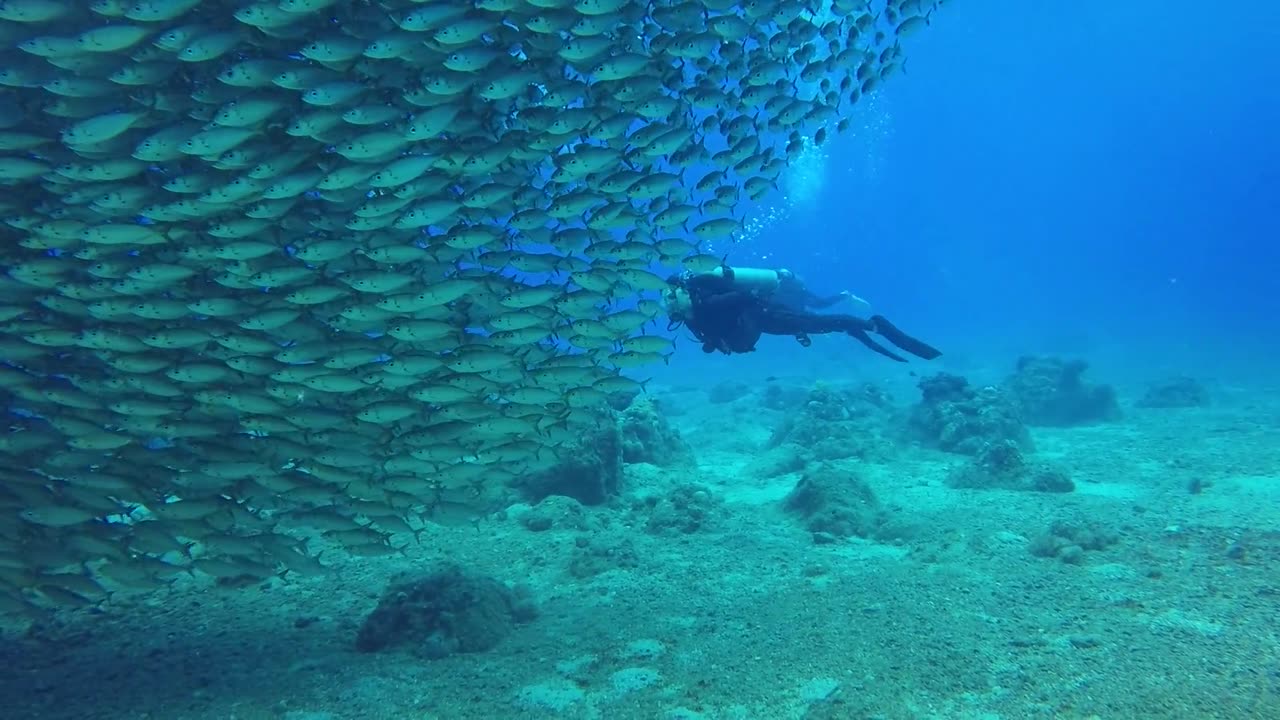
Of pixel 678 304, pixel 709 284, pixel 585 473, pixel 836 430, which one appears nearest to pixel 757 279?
pixel 709 284

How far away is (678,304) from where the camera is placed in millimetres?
9016

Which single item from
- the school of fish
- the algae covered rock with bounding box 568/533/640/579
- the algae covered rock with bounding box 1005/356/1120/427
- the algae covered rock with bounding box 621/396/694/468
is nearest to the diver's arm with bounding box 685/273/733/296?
the school of fish

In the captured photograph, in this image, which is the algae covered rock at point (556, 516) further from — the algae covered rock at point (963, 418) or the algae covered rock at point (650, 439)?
the algae covered rock at point (963, 418)

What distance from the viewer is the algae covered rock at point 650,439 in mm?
12125

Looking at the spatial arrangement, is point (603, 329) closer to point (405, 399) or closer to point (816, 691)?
point (405, 399)

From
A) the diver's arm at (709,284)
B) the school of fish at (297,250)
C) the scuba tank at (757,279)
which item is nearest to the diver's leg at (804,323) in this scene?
the diver's arm at (709,284)

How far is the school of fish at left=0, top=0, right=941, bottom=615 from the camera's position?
423 cm

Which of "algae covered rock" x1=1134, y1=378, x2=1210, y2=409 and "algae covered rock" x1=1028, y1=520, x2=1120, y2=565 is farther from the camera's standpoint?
"algae covered rock" x1=1134, y1=378, x2=1210, y2=409

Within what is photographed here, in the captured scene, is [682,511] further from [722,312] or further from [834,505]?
[722,312]

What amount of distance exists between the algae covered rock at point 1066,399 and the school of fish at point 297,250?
14.5 metres

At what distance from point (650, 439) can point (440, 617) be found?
23.6ft

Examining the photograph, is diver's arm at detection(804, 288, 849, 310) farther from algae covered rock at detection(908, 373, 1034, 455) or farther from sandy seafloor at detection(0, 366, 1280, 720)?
sandy seafloor at detection(0, 366, 1280, 720)

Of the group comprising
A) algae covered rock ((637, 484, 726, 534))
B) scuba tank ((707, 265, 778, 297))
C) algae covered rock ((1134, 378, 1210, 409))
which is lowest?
algae covered rock ((637, 484, 726, 534))

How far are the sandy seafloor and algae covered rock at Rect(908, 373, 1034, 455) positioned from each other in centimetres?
413
